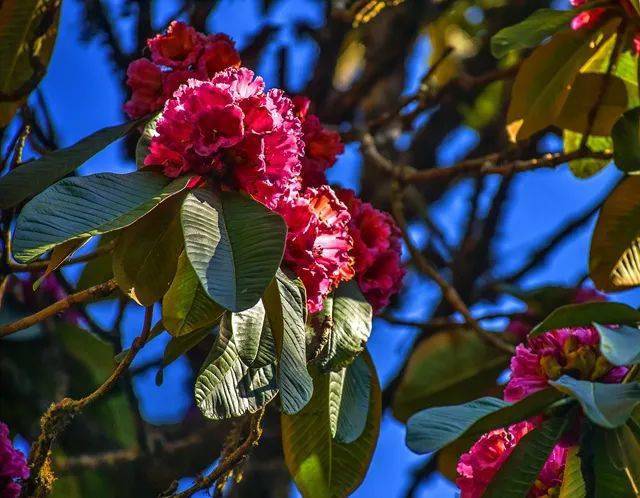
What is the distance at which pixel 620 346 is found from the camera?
3.09 ft

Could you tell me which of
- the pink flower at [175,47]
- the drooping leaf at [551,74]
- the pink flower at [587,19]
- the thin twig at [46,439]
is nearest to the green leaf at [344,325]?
the thin twig at [46,439]

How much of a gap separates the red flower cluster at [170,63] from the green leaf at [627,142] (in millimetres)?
527

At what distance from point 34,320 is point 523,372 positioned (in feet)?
1.76

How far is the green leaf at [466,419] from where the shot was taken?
3.05 ft

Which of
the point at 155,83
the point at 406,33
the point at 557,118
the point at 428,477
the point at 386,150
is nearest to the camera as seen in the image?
the point at 155,83

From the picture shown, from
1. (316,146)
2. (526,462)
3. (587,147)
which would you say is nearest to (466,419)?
(526,462)

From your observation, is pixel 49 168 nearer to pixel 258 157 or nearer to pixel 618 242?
pixel 258 157

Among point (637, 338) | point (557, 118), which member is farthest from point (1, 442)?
point (557, 118)

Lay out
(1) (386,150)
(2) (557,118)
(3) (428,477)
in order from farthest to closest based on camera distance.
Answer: (1) (386,150) < (3) (428,477) < (2) (557,118)

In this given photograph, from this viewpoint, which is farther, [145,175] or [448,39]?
[448,39]

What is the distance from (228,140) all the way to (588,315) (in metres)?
0.41

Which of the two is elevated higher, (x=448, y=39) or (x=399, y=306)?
(x=448, y=39)

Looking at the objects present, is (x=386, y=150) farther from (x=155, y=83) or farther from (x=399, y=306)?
(x=155, y=83)

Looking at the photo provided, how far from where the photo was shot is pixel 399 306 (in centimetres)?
270
